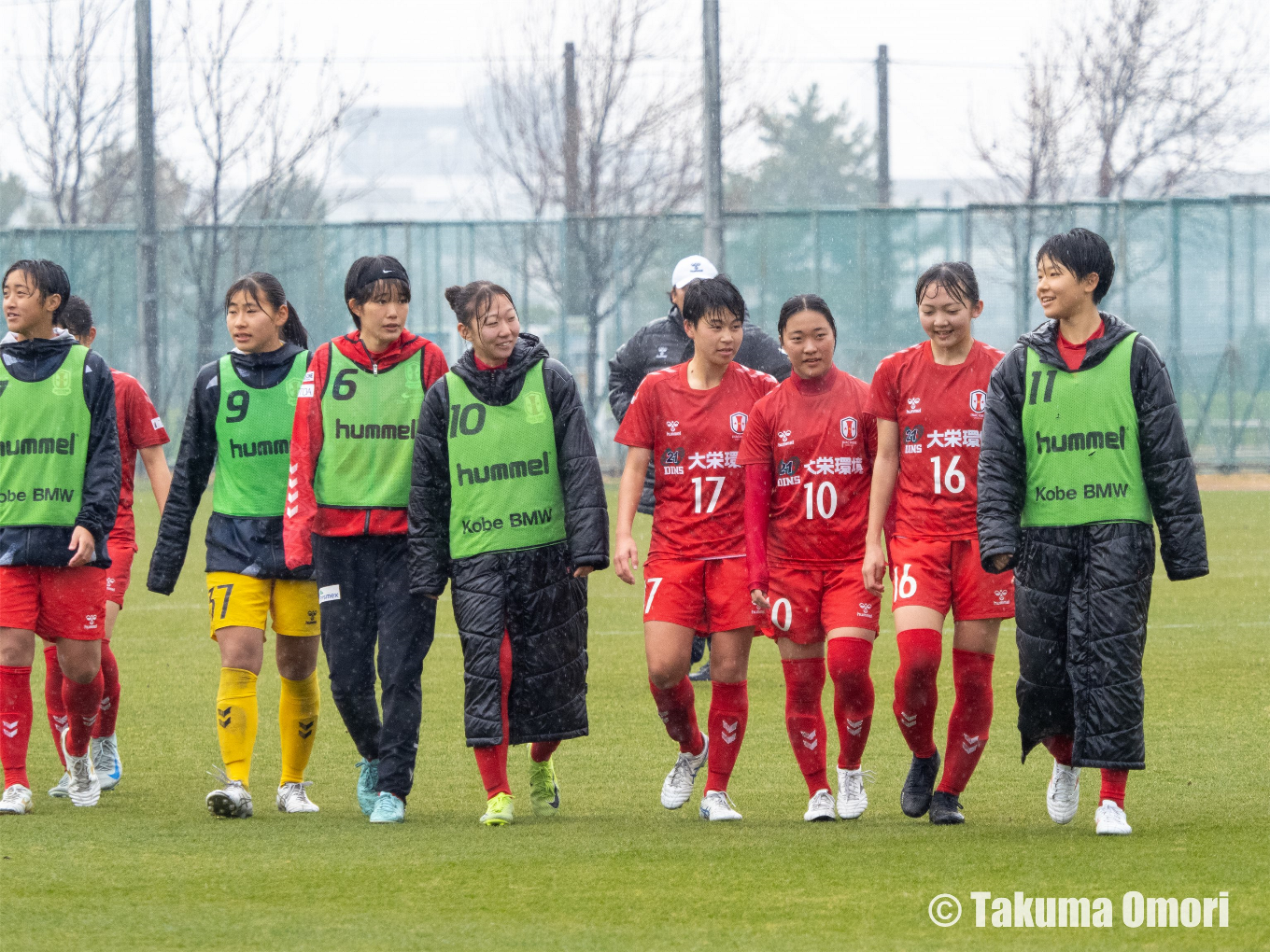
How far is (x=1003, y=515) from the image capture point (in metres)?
5.75

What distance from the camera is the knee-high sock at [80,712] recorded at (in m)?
6.69

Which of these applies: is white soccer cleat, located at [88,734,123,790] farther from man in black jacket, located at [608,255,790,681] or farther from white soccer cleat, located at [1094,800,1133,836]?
white soccer cleat, located at [1094,800,1133,836]

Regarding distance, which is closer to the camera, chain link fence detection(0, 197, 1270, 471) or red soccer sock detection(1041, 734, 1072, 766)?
red soccer sock detection(1041, 734, 1072, 766)

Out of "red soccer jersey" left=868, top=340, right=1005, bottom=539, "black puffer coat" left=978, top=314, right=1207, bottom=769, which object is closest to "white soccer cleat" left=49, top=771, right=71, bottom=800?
"red soccer jersey" left=868, top=340, right=1005, bottom=539

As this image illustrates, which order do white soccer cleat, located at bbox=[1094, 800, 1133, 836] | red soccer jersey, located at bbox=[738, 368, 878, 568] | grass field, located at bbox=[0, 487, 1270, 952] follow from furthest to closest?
red soccer jersey, located at bbox=[738, 368, 878, 568] → white soccer cleat, located at bbox=[1094, 800, 1133, 836] → grass field, located at bbox=[0, 487, 1270, 952]

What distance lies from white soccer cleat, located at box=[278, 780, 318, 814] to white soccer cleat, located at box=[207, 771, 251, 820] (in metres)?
0.19

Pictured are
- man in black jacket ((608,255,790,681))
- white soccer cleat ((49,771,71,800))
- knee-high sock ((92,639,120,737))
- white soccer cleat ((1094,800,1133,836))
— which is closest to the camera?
white soccer cleat ((1094,800,1133,836))

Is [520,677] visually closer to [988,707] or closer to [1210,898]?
[988,707]

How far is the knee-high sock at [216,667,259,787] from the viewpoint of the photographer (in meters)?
6.41

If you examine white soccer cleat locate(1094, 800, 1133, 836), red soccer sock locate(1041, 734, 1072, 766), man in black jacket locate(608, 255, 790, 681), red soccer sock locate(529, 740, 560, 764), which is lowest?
white soccer cleat locate(1094, 800, 1133, 836)

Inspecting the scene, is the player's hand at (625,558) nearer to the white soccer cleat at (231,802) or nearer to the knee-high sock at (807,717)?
the knee-high sock at (807,717)

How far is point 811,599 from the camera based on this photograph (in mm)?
6230

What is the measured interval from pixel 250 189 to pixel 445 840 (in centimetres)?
2632

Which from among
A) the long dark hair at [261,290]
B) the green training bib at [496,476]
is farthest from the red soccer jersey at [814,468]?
the long dark hair at [261,290]
